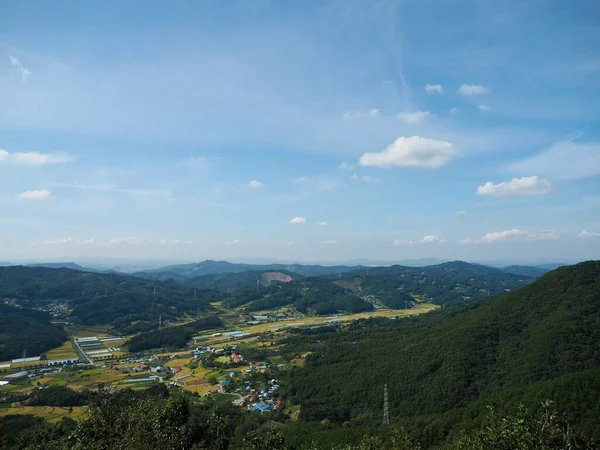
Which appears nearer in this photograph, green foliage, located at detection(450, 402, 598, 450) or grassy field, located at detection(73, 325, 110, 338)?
green foliage, located at detection(450, 402, 598, 450)

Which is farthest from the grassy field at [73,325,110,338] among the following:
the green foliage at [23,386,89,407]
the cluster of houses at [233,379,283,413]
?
the cluster of houses at [233,379,283,413]

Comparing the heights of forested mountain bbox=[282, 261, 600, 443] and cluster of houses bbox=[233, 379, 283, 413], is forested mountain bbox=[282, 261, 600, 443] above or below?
above

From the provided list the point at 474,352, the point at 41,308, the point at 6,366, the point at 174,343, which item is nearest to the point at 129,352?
the point at 174,343

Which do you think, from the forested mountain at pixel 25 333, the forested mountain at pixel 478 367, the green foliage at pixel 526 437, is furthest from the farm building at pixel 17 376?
the green foliage at pixel 526 437

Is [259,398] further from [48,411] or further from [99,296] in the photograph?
[99,296]

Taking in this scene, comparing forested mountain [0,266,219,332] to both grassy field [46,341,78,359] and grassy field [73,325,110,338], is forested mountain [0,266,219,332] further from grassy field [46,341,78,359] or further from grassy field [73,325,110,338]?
grassy field [46,341,78,359]

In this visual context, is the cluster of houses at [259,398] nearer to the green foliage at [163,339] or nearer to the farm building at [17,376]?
the farm building at [17,376]
